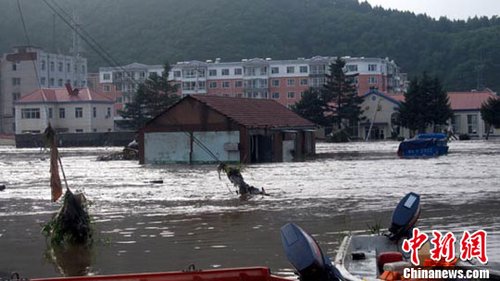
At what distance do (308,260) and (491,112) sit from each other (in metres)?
80.2

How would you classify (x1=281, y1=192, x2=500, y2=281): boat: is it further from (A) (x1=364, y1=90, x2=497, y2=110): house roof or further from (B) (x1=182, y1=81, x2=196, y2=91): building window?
(B) (x1=182, y1=81, x2=196, y2=91): building window

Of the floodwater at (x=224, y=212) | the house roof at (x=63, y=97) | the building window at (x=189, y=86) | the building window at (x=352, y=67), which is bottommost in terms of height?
the floodwater at (x=224, y=212)

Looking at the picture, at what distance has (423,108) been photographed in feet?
281

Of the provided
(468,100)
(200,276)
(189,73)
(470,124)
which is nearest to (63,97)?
(189,73)

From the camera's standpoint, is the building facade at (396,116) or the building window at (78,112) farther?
the building window at (78,112)

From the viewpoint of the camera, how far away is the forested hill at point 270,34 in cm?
14350

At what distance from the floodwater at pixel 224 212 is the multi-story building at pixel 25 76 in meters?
76.1

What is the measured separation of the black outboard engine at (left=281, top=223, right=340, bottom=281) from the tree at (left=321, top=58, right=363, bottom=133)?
269ft

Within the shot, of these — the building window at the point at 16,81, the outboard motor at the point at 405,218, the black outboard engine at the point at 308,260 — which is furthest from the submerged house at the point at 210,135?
the building window at the point at 16,81

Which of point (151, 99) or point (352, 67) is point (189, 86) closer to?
point (352, 67)

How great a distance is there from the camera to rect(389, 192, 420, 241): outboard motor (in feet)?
42.4

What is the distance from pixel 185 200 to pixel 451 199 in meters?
7.85

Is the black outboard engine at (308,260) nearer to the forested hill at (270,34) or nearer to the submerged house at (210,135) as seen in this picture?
the submerged house at (210,135)

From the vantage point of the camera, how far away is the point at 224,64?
125 meters
